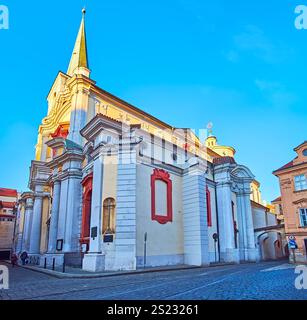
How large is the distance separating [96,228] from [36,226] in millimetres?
15443

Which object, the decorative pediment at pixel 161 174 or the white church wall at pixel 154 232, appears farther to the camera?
the decorative pediment at pixel 161 174

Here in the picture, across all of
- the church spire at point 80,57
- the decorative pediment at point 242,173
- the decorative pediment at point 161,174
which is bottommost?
the decorative pediment at point 161,174

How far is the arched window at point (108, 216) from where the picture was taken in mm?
18438

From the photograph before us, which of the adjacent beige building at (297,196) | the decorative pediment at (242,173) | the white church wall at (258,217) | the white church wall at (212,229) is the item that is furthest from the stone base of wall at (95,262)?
the white church wall at (258,217)

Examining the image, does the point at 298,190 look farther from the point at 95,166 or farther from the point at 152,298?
the point at 152,298

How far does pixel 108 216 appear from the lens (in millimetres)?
18812

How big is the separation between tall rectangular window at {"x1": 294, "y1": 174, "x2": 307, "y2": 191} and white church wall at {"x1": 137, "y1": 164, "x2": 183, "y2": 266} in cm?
1258

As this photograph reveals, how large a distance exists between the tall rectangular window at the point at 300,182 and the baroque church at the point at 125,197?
5834mm

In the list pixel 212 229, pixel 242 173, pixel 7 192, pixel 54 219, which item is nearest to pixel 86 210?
pixel 54 219

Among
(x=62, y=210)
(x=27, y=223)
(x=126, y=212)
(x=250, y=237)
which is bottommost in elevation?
(x=250, y=237)

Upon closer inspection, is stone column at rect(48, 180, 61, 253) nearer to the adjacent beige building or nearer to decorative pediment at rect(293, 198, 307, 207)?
the adjacent beige building

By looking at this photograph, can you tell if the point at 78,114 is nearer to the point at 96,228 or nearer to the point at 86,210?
the point at 86,210

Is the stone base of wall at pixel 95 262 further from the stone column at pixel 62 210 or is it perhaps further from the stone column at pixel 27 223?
the stone column at pixel 27 223
